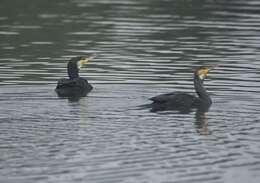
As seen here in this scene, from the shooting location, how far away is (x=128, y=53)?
97.0ft

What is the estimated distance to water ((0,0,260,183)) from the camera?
1656cm

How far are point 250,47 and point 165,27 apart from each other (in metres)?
5.51

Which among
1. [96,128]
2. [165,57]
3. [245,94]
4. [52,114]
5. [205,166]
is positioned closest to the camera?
[205,166]

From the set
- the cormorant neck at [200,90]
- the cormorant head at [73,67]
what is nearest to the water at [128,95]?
the cormorant neck at [200,90]

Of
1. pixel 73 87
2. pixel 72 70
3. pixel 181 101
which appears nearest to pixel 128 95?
pixel 181 101

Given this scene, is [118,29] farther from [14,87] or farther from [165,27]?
[14,87]

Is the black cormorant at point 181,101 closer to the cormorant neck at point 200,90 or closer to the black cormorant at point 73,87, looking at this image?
the cormorant neck at point 200,90

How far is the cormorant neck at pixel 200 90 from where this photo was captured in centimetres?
2248

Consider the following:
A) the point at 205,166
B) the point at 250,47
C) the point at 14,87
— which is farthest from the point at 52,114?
the point at 250,47

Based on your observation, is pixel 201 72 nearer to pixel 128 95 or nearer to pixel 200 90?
pixel 200 90

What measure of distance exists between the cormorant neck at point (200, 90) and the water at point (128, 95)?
0.74 ft

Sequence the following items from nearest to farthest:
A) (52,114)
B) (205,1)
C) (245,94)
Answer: (52,114), (245,94), (205,1)

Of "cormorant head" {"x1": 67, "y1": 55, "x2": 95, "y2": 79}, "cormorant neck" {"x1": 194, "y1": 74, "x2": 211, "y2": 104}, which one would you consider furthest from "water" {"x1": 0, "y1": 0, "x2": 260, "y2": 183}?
"cormorant head" {"x1": 67, "y1": 55, "x2": 95, "y2": 79}

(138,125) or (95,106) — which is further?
(95,106)
